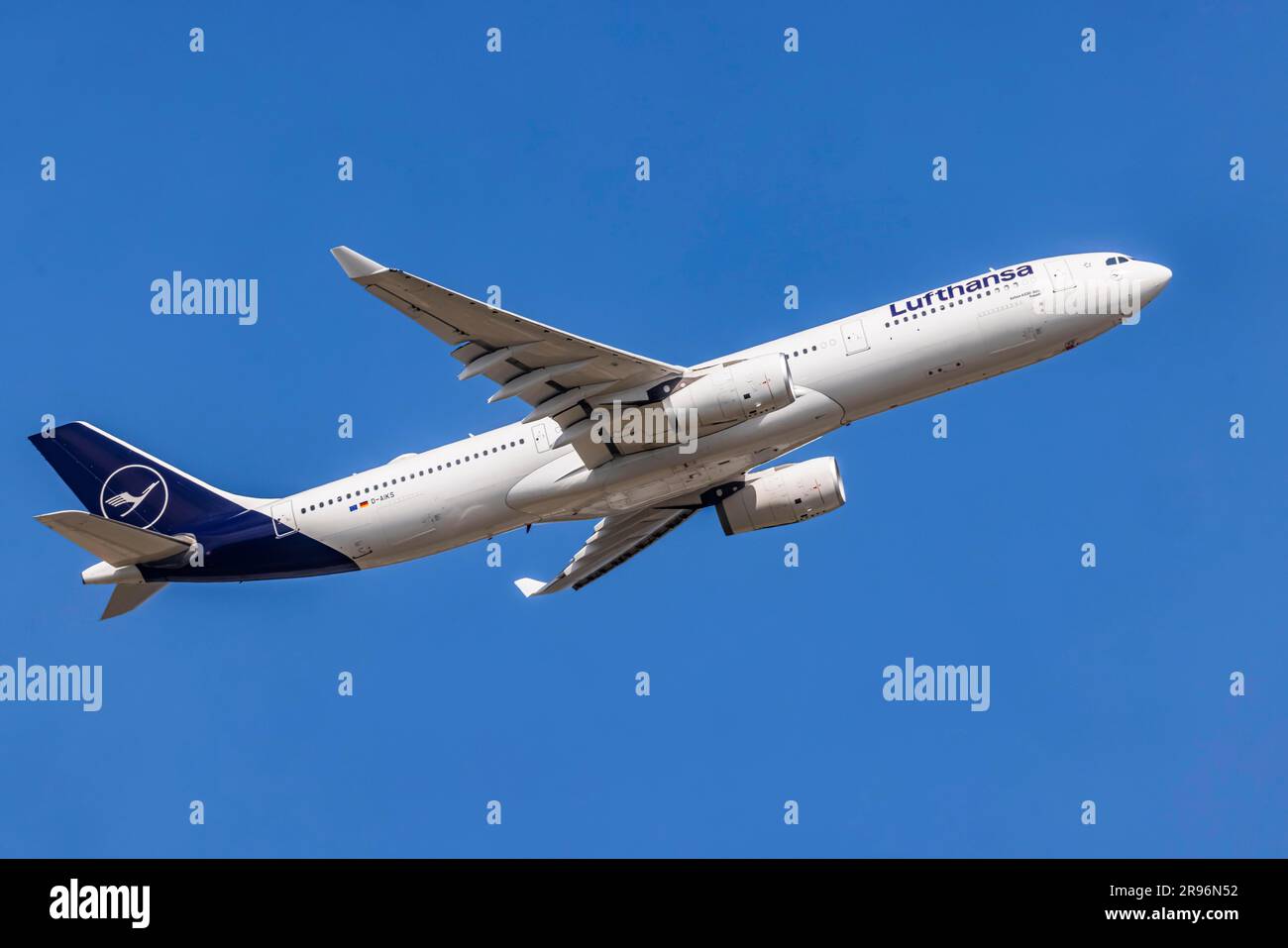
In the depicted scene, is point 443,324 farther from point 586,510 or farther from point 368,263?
point 586,510

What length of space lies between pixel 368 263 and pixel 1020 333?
18975 millimetres

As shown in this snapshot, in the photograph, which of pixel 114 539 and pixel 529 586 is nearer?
pixel 114 539

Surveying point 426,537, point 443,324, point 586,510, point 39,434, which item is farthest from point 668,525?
point 39,434

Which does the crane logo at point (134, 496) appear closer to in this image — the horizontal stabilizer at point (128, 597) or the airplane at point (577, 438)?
the airplane at point (577, 438)

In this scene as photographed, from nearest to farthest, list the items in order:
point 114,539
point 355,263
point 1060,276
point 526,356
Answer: point 355,263 < point 526,356 < point 114,539 < point 1060,276

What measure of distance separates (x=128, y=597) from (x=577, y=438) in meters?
15.0

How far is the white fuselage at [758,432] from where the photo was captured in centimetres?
4591

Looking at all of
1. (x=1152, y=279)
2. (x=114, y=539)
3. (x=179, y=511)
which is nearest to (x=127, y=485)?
(x=179, y=511)

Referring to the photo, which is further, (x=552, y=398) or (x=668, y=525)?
(x=668, y=525)

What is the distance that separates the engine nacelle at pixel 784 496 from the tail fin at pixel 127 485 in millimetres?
14951

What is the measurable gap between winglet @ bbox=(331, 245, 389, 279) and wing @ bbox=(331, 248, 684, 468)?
0.08 feet

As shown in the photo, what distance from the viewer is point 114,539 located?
46500 millimetres

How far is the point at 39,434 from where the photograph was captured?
160ft

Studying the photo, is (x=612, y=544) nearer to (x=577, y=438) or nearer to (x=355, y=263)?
(x=577, y=438)
